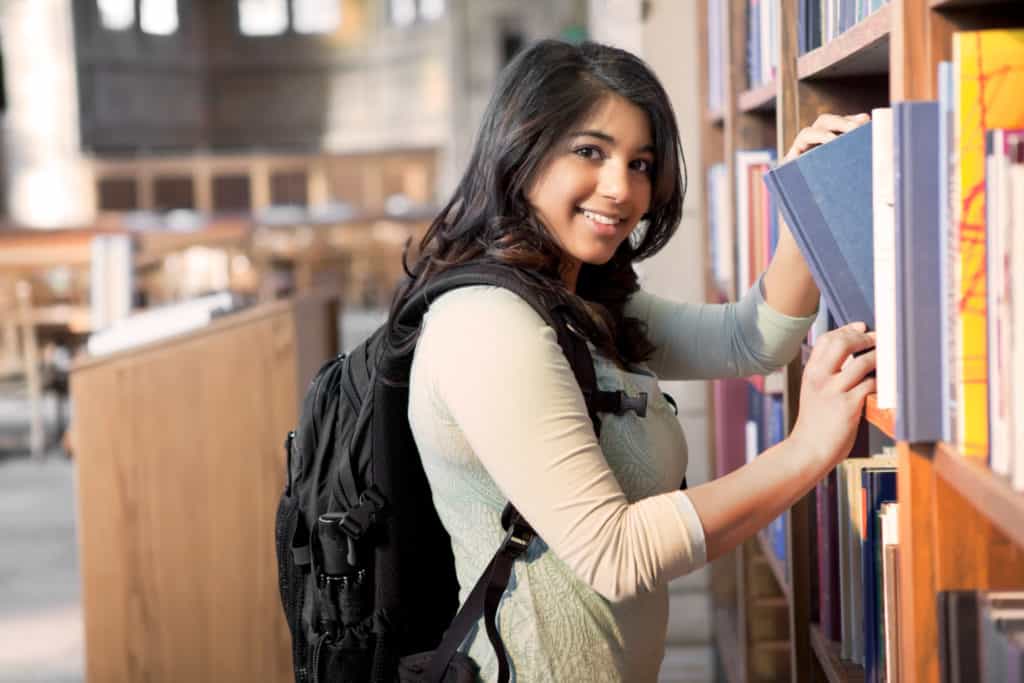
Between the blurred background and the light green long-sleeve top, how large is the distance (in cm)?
38

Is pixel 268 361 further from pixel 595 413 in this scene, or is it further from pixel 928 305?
pixel 928 305

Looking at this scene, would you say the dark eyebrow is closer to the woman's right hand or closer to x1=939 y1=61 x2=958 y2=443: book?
the woman's right hand

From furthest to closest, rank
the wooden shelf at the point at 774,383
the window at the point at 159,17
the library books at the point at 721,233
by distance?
the window at the point at 159,17 → the library books at the point at 721,233 → the wooden shelf at the point at 774,383

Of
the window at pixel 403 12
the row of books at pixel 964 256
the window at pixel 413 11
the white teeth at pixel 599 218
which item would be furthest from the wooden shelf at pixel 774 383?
the window at pixel 403 12

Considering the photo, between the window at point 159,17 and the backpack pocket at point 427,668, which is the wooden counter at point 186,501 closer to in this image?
the backpack pocket at point 427,668

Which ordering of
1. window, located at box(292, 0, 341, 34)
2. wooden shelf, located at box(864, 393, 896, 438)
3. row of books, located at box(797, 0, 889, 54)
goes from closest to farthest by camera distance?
wooden shelf, located at box(864, 393, 896, 438), row of books, located at box(797, 0, 889, 54), window, located at box(292, 0, 341, 34)

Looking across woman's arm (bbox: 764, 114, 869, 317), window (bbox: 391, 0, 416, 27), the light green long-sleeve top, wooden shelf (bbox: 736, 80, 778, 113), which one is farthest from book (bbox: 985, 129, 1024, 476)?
window (bbox: 391, 0, 416, 27)

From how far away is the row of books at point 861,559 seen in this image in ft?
4.15

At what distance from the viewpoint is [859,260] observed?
119 centimetres

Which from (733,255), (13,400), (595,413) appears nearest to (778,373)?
(733,255)

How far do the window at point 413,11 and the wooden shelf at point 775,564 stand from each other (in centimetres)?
1586

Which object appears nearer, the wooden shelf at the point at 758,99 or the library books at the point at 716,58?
the wooden shelf at the point at 758,99

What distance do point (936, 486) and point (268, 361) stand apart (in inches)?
78.0

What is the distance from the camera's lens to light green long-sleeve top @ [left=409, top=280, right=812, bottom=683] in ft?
3.90
